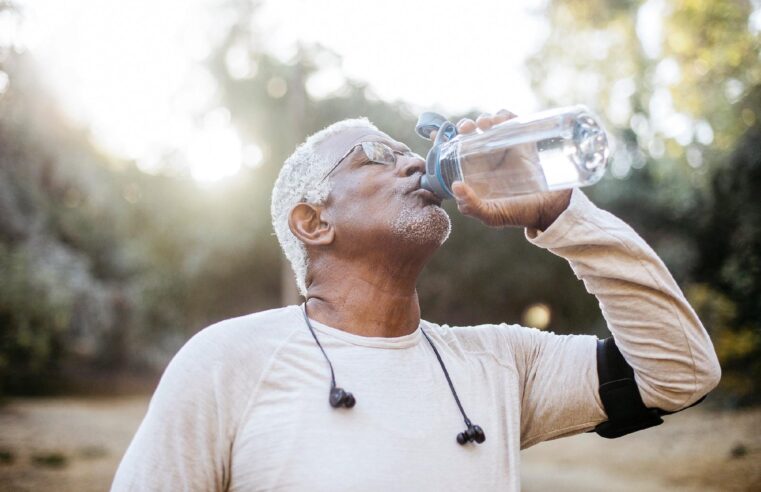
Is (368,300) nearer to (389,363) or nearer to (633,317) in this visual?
(389,363)

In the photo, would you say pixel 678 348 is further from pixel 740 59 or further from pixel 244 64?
pixel 244 64

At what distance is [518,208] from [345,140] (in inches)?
27.1

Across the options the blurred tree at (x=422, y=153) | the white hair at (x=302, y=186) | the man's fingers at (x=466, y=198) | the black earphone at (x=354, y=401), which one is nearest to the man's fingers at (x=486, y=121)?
the man's fingers at (x=466, y=198)

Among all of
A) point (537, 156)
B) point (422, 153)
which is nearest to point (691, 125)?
point (422, 153)

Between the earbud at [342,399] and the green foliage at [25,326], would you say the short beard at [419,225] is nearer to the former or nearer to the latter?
the earbud at [342,399]

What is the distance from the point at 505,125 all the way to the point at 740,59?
920 cm

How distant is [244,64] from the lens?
A: 1305 centimetres

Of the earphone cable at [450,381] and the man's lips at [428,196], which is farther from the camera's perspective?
the man's lips at [428,196]

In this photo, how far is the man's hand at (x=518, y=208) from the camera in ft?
5.81

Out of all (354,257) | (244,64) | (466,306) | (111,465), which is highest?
(244,64)

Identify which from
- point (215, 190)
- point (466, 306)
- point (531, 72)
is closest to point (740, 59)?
point (531, 72)

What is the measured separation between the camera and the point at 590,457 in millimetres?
11555

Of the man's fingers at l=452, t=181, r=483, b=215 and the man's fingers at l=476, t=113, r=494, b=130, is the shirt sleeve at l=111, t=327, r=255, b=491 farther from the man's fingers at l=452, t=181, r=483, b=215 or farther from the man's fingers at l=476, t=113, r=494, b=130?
the man's fingers at l=476, t=113, r=494, b=130

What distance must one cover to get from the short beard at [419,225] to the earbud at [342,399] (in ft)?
1.71
